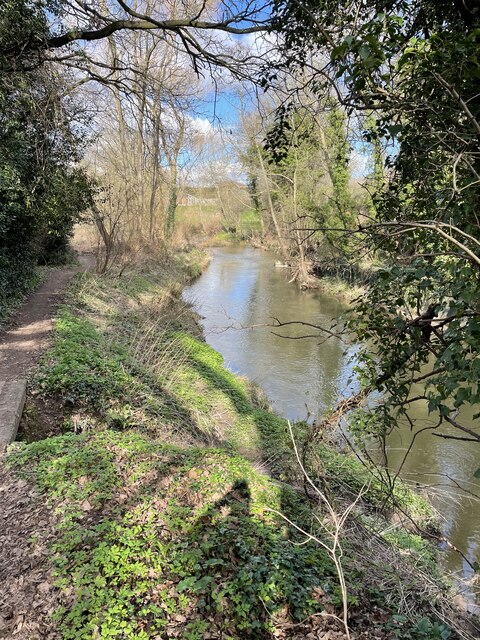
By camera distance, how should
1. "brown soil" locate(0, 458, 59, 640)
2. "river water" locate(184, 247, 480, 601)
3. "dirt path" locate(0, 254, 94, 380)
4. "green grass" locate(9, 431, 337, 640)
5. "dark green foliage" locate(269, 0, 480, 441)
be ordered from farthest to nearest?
"dirt path" locate(0, 254, 94, 380), "river water" locate(184, 247, 480, 601), "green grass" locate(9, 431, 337, 640), "brown soil" locate(0, 458, 59, 640), "dark green foliage" locate(269, 0, 480, 441)

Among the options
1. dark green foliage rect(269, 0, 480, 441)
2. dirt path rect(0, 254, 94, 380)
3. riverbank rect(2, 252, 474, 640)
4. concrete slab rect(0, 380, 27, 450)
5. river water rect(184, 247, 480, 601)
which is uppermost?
dark green foliage rect(269, 0, 480, 441)

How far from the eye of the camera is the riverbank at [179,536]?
8.32ft

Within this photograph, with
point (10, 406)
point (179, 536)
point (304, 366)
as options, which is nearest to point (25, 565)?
point (179, 536)

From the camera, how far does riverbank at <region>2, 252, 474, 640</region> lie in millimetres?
2537

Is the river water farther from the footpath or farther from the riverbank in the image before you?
the footpath

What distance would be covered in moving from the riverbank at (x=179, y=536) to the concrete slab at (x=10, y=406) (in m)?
0.17

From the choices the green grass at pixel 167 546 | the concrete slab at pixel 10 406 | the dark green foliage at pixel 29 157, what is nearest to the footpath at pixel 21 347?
the concrete slab at pixel 10 406

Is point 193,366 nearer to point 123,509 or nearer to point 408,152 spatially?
point 123,509

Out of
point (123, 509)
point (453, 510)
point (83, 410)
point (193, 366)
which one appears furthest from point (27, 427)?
point (453, 510)

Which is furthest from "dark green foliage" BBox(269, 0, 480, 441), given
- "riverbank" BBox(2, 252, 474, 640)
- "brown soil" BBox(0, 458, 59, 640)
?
"brown soil" BBox(0, 458, 59, 640)

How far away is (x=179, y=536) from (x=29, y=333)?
605 cm

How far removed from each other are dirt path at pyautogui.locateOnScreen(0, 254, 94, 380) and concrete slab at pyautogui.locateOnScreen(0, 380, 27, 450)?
1.02 feet

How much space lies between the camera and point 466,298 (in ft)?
5.41

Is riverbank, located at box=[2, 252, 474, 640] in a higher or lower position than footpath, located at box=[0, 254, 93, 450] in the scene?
lower
